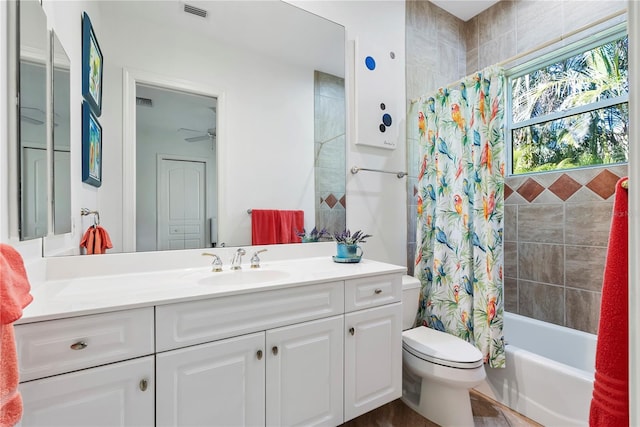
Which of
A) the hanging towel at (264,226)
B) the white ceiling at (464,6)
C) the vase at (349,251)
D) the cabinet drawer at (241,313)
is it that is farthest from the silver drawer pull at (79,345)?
the white ceiling at (464,6)

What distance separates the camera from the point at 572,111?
2.14 meters

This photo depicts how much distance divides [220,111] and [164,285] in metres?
0.95

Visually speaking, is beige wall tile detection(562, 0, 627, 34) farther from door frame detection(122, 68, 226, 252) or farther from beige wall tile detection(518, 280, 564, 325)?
door frame detection(122, 68, 226, 252)

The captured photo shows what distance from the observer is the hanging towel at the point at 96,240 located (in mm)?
1383

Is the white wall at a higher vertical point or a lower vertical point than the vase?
higher

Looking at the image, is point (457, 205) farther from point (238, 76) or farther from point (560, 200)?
point (238, 76)

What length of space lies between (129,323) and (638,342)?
118 cm

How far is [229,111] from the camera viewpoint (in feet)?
5.59

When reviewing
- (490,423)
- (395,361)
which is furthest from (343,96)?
(490,423)

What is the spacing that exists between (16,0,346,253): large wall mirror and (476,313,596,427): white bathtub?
1.32 meters

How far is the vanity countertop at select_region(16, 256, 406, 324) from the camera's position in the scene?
96cm

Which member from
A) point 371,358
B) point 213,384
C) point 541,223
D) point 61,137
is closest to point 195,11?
point 61,137

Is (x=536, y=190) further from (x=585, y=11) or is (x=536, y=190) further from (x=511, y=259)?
(x=585, y=11)

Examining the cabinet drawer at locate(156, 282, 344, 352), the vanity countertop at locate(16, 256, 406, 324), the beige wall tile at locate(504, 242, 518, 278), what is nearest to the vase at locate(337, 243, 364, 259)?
the vanity countertop at locate(16, 256, 406, 324)
